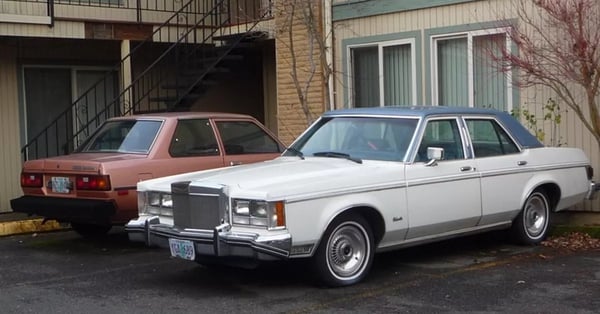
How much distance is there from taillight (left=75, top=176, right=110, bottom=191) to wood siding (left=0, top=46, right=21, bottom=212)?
4.88 m

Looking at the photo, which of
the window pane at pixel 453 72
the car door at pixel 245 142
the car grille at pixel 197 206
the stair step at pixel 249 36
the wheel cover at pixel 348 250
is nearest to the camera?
the car grille at pixel 197 206

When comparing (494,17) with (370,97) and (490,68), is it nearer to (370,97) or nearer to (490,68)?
(490,68)

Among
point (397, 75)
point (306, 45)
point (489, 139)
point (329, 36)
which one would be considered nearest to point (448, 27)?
point (397, 75)

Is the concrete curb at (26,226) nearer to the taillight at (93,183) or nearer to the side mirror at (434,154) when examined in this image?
the taillight at (93,183)

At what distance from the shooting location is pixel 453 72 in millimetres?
12047

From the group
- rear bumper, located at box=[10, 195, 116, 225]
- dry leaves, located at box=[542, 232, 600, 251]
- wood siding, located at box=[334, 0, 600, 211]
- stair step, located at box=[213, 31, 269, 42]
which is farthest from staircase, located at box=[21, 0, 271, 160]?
dry leaves, located at box=[542, 232, 600, 251]

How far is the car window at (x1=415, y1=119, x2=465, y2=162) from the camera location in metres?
8.32

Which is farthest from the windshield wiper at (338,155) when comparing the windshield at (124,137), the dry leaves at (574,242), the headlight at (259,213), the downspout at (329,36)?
the downspout at (329,36)

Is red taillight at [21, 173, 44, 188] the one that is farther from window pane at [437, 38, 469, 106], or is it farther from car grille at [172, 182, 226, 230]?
window pane at [437, 38, 469, 106]

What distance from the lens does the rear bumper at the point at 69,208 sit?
9164 millimetres

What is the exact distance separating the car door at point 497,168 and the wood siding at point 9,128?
8.20 metres

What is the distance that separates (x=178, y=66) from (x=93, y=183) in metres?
5.98

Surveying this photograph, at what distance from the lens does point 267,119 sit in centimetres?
1638

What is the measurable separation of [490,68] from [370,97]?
2.32 metres
